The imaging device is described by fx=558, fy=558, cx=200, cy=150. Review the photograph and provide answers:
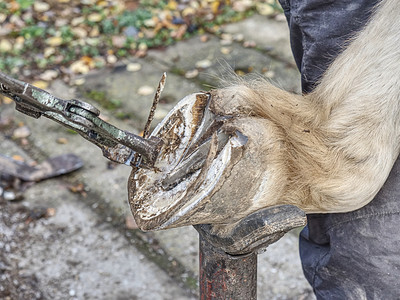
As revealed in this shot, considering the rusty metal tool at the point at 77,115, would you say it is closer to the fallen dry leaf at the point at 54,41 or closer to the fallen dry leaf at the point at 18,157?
the fallen dry leaf at the point at 18,157

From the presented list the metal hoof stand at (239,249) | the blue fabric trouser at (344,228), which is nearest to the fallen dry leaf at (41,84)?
the blue fabric trouser at (344,228)

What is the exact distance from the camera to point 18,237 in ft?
7.38

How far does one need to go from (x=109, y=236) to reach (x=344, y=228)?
1.29 metres

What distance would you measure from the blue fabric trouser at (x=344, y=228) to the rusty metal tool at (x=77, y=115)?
46 centimetres

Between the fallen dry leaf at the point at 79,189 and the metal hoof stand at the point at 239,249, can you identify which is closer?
the metal hoof stand at the point at 239,249

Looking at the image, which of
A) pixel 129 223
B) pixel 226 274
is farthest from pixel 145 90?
pixel 226 274

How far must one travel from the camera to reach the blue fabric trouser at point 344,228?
43.2 inches

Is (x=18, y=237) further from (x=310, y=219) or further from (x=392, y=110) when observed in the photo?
(x=392, y=110)

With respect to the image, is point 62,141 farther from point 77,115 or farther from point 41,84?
point 77,115

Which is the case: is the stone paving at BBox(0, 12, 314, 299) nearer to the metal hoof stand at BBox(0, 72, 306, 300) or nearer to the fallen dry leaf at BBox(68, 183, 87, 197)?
the fallen dry leaf at BBox(68, 183, 87, 197)

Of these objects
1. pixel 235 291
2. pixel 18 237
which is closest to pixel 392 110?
pixel 235 291

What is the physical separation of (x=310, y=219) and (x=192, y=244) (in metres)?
1.00

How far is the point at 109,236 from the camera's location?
89.1 inches

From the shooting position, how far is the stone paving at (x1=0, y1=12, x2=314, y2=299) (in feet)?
6.73
